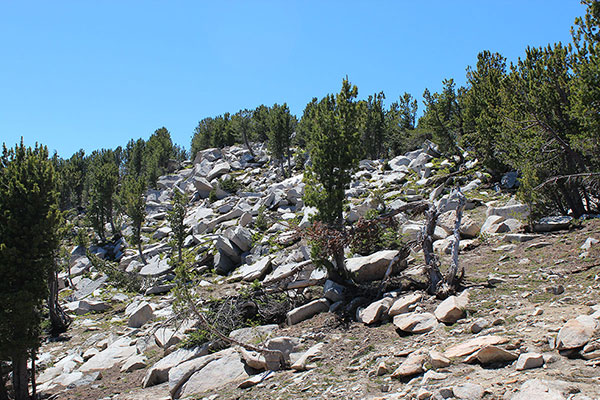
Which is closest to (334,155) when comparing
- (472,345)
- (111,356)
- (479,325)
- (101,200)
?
(479,325)

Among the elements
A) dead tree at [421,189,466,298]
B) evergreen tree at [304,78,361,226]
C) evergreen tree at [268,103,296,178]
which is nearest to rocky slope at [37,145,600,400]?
dead tree at [421,189,466,298]

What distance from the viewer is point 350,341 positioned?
880cm

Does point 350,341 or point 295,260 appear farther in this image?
point 295,260

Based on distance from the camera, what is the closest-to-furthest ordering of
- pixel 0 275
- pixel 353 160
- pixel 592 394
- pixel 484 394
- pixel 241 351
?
pixel 592 394
pixel 484 394
pixel 241 351
pixel 0 275
pixel 353 160

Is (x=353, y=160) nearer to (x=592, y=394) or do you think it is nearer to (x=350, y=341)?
(x=350, y=341)

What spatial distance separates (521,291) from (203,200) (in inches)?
1630

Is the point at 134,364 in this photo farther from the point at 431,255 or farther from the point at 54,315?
the point at 54,315

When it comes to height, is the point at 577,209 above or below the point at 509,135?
below

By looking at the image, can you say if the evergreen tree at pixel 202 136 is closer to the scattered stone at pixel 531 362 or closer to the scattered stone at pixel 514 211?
the scattered stone at pixel 514 211

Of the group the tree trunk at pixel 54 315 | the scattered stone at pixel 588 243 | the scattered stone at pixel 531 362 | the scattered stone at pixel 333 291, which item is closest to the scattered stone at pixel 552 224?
the scattered stone at pixel 588 243

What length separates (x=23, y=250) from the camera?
38.1 ft

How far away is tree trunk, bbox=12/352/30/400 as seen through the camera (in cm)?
1119

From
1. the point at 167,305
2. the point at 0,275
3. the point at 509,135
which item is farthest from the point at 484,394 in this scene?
the point at 509,135

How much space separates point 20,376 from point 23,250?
3850mm
